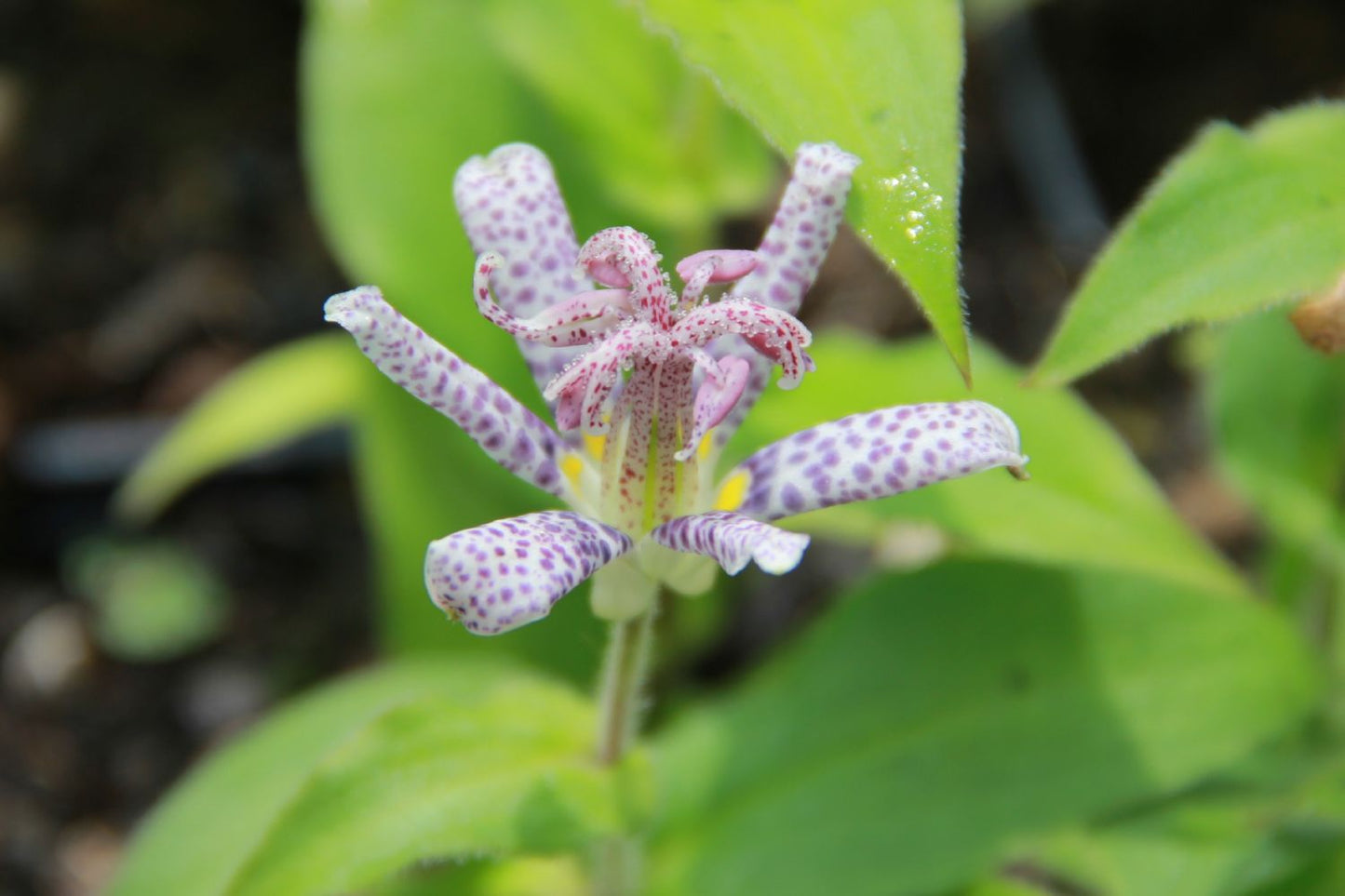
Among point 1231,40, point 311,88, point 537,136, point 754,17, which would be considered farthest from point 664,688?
point 1231,40

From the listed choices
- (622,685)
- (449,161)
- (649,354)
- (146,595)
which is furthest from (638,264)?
(146,595)

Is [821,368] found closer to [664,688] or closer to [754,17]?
[754,17]

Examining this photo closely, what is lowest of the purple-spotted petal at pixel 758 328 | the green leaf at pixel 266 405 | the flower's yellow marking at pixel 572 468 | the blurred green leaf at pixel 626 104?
the flower's yellow marking at pixel 572 468

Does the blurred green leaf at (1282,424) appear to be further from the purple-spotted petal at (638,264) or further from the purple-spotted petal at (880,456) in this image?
the purple-spotted petal at (638,264)

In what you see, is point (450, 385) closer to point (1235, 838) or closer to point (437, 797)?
point (437, 797)

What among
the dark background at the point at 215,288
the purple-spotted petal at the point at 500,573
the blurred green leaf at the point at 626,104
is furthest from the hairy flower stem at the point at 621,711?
the dark background at the point at 215,288

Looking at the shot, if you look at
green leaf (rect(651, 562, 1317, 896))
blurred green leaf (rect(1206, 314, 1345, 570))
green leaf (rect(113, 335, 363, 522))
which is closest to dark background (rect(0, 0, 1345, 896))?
green leaf (rect(113, 335, 363, 522))
